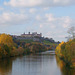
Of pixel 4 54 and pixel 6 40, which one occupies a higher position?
pixel 6 40

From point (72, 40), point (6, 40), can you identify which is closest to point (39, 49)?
point (6, 40)

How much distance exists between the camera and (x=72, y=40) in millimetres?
39219

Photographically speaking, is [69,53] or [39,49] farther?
[39,49]

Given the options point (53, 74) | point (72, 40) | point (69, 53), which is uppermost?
point (72, 40)

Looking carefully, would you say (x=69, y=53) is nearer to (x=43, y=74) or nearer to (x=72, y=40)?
(x=72, y=40)

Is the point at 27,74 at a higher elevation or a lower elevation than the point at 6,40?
lower

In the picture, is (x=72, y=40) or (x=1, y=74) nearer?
(x=1, y=74)

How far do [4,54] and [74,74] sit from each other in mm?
34726

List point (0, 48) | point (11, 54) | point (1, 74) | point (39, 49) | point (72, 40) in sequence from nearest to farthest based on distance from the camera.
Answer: point (1, 74)
point (72, 40)
point (0, 48)
point (11, 54)
point (39, 49)

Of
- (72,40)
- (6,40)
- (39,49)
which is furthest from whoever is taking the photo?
(39,49)

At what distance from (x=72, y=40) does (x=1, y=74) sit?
56.3 ft

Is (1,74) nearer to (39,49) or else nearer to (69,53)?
(69,53)

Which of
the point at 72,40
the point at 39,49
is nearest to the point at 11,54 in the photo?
the point at 72,40

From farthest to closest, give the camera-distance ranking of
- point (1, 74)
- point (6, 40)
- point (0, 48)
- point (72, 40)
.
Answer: point (6, 40) → point (0, 48) → point (72, 40) → point (1, 74)
